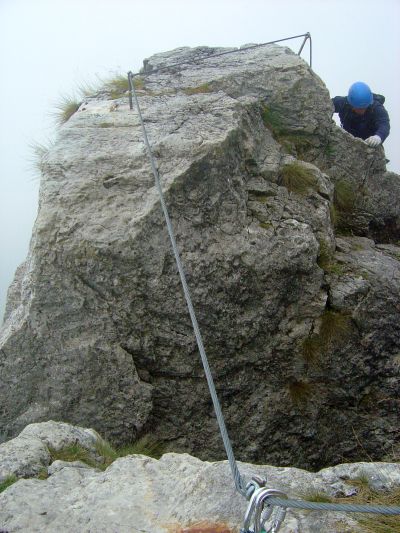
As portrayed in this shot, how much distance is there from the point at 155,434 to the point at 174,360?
28.8 inches

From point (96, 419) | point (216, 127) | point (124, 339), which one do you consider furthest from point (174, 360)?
point (216, 127)

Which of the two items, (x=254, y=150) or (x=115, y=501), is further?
(x=254, y=150)

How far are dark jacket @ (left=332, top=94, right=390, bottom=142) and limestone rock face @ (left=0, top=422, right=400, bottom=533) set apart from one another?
605cm

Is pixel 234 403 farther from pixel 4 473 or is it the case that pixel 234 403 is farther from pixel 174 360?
pixel 4 473

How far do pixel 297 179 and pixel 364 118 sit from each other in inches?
115

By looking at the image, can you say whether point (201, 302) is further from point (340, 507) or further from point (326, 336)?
point (340, 507)

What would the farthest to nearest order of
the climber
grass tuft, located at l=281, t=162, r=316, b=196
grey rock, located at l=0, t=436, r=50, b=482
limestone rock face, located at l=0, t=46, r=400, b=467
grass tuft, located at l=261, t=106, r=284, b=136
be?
1. the climber
2. grass tuft, located at l=261, t=106, r=284, b=136
3. grass tuft, located at l=281, t=162, r=316, b=196
4. limestone rock face, located at l=0, t=46, r=400, b=467
5. grey rock, located at l=0, t=436, r=50, b=482

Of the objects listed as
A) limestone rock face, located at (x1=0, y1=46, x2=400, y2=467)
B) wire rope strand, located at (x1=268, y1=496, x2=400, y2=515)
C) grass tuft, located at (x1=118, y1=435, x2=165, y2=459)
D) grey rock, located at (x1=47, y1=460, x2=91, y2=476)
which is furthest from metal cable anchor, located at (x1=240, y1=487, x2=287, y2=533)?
limestone rock face, located at (x1=0, y1=46, x2=400, y2=467)

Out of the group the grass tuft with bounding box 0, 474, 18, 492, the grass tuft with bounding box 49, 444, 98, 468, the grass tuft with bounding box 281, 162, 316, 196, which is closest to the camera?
the grass tuft with bounding box 0, 474, 18, 492

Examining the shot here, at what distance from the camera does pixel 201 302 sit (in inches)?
180

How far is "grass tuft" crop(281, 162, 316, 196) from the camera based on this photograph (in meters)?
5.62

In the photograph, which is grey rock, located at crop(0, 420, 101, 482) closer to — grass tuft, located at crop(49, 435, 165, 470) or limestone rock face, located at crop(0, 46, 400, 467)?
grass tuft, located at crop(49, 435, 165, 470)

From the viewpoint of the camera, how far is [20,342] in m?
4.37

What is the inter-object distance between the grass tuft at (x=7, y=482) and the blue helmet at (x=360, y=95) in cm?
702
